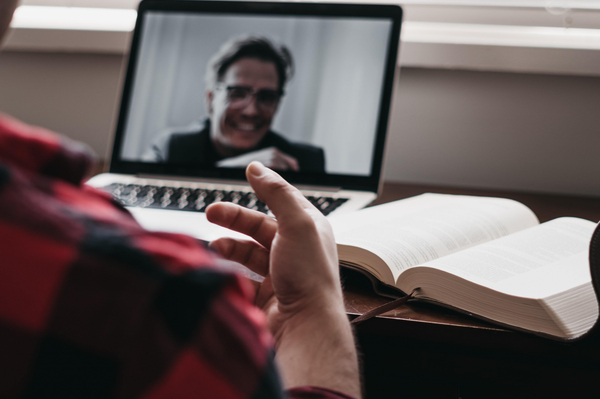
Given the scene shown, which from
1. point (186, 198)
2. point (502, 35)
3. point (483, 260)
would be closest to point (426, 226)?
point (483, 260)

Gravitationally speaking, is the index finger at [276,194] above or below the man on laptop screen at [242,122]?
below

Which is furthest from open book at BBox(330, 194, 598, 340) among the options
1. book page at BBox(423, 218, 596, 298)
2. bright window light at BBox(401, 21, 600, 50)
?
bright window light at BBox(401, 21, 600, 50)

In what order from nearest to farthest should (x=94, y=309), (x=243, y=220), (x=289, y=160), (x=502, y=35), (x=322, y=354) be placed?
(x=94, y=309) < (x=322, y=354) < (x=243, y=220) < (x=289, y=160) < (x=502, y=35)

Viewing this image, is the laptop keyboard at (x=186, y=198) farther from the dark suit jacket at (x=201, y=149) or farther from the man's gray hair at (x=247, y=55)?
the man's gray hair at (x=247, y=55)

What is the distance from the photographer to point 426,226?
0.60 meters

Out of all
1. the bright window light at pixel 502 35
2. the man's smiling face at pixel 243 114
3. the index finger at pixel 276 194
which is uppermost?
the bright window light at pixel 502 35

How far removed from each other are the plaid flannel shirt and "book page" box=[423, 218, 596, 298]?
34 centimetres

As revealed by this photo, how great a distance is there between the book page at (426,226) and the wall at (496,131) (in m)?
0.35

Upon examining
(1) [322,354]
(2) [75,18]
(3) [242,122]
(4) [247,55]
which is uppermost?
(2) [75,18]

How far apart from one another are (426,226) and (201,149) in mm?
450

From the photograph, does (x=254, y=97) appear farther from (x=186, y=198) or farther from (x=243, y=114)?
(x=186, y=198)

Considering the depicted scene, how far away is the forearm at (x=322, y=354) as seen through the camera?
357 millimetres

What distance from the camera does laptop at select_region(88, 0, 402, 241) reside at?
0.85 m

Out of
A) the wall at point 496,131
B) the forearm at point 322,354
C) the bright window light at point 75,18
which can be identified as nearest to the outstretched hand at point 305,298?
the forearm at point 322,354
